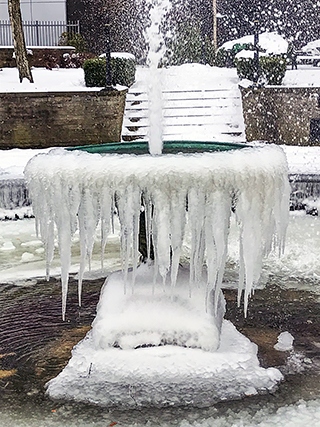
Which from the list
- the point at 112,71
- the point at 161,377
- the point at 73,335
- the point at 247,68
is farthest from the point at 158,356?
the point at 247,68

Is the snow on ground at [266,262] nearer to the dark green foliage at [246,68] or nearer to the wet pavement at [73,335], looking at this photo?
the wet pavement at [73,335]

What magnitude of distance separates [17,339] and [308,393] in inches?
79.5

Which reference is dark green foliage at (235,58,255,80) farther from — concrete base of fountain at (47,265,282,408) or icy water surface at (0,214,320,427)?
concrete base of fountain at (47,265,282,408)

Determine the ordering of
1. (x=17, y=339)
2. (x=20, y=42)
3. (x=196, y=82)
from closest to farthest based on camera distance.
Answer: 1. (x=17, y=339)
2. (x=20, y=42)
3. (x=196, y=82)

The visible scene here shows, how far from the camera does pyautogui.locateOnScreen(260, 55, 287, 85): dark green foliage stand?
15289 mm

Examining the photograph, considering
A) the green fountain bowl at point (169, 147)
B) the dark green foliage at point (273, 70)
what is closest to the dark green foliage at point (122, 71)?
the dark green foliage at point (273, 70)

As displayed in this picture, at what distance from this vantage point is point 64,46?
23.9 m

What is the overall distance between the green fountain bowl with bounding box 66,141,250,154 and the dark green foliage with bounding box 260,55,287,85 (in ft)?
35.2

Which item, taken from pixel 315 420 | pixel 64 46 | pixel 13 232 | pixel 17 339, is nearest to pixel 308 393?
pixel 315 420

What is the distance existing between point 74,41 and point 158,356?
21.1 metres

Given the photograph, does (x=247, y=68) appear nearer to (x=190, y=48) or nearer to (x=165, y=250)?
(x=190, y=48)

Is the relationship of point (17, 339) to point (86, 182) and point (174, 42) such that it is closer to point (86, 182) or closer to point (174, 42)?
point (86, 182)

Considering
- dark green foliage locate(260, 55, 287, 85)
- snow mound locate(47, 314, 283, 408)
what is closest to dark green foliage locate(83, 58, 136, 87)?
dark green foliage locate(260, 55, 287, 85)

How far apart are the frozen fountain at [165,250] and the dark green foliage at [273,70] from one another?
1151 cm
